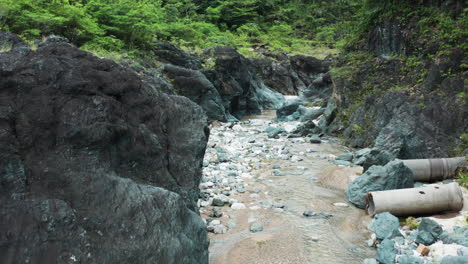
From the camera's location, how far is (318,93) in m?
24.9

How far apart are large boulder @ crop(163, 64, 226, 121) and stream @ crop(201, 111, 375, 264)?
552 centimetres

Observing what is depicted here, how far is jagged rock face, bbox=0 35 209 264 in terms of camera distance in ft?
9.77

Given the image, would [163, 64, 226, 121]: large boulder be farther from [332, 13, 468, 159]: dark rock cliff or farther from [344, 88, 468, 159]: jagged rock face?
[344, 88, 468, 159]: jagged rock face

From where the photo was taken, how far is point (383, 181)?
24.7 feet

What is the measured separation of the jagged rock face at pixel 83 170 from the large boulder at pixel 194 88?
13.2 metres

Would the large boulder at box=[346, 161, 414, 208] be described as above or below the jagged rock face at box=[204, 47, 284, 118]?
above

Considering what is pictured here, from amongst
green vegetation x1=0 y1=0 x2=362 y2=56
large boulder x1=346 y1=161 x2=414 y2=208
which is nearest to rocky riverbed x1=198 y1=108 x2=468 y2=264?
large boulder x1=346 y1=161 x2=414 y2=208

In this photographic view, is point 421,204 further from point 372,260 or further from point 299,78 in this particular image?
point 299,78

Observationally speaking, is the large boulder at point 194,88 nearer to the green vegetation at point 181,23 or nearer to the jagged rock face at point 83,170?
the green vegetation at point 181,23

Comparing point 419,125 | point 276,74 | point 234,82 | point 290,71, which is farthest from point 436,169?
point 290,71

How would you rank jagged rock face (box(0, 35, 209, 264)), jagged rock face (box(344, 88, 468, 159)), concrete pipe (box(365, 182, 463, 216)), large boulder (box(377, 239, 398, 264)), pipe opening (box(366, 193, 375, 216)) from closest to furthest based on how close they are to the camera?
1. jagged rock face (box(0, 35, 209, 264))
2. large boulder (box(377, 239, 398, 264))
3. concrete pipe (box(365, 182, 463, 216))
4. pipe opening (box(366, 193, 375, 216))
5. jagged rock face (box(344, 88, 468, 159))

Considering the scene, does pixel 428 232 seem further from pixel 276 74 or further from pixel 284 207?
pixel 276 74

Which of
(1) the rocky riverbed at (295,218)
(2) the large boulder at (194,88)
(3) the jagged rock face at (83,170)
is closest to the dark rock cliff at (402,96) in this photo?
(1) the rocky riverbed at (295,218)

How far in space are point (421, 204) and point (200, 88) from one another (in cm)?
1316
